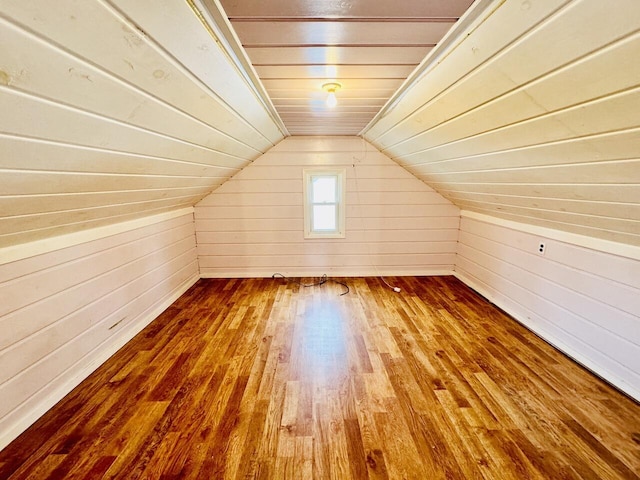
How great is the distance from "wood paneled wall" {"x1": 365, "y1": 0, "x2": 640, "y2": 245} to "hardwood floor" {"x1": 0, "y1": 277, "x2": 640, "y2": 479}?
45.2 inches

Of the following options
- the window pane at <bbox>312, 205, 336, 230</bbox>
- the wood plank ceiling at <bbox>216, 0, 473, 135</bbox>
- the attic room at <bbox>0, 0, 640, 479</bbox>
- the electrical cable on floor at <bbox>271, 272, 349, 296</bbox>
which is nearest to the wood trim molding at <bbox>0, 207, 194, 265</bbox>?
the attic room at <bbox>0, 0, 640, 479</bbox>

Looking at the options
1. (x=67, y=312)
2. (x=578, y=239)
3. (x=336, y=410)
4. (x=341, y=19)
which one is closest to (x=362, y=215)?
(x=578, y=239)

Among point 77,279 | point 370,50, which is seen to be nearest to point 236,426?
point 77,279

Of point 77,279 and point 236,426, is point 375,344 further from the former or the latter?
point 77,279

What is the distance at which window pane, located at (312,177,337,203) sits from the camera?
386 cm

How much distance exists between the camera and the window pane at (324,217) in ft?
12.8

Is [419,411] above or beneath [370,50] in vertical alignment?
beneath

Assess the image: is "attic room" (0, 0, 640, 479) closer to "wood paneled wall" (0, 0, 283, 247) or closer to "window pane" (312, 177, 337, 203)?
"wood paneled wall" (0, 0, 283, 247)

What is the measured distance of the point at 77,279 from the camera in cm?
195

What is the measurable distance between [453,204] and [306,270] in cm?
221

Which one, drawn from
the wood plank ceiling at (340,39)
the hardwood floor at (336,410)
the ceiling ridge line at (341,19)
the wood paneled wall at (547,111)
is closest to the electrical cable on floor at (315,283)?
the hardwood floor at (336,410)

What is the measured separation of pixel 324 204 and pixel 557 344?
2.81m

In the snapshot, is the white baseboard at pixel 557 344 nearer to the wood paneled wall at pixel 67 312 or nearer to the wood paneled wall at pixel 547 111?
the wood paneled wall at pixel 547 111

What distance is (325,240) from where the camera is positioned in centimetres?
394
